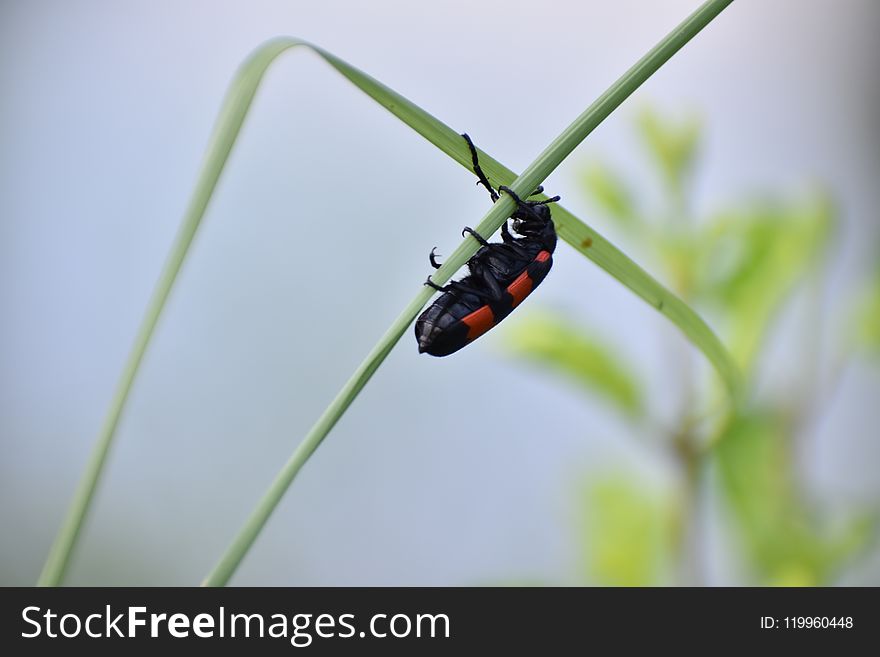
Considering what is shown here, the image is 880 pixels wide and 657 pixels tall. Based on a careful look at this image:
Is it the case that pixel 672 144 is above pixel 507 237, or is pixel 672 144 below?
above

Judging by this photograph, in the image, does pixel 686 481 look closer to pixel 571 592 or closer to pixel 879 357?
Result: pixel 571 592

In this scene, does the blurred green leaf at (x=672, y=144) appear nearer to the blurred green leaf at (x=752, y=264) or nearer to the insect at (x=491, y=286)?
the blurred green leaf at (x=752, y=264)

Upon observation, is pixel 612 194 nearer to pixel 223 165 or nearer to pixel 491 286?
pixel 491 286

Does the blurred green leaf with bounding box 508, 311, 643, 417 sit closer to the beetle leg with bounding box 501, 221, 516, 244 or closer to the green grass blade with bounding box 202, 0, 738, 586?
the beetle leg with bounding box 501, 221, 516, 244

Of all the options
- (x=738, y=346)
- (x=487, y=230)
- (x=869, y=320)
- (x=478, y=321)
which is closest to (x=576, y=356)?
(x=738, y=346)

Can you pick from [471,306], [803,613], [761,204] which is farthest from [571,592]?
[761,204]

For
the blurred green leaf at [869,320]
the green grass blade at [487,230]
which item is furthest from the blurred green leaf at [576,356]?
the green grass blade at [487,230]

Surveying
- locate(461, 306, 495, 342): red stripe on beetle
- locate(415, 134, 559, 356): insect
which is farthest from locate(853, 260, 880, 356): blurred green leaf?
locate(461, 306, 495, 342): red stripe on beetle
